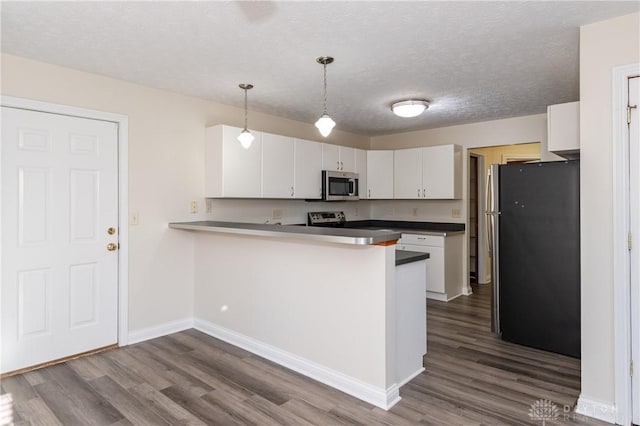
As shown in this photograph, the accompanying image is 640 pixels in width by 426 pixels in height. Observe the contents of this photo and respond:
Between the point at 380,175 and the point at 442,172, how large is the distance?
0.88 metres

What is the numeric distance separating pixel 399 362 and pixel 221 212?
7.86 feet

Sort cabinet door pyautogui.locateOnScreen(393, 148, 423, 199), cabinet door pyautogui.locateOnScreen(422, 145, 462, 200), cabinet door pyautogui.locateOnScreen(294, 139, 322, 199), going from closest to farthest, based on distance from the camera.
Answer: cabinet door pyautogui.locateOnScreen(294, 139, 322, 199) < cabinet door pyautogui.locateOnScreen(422, 145, 462, 200) < cabinet door pyautogui.locateOnScreen(393, 148, 423, 199)

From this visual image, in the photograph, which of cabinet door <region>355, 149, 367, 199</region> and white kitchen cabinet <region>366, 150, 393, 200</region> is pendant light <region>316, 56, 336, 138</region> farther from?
white kitchen cabinet <region>366, 150, 393, 200</region>

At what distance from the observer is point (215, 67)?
295 cm

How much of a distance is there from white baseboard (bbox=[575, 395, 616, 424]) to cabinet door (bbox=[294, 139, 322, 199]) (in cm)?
314

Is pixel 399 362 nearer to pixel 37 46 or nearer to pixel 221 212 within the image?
pixel 221 212

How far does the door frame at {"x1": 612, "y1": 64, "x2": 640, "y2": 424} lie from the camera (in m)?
2.11

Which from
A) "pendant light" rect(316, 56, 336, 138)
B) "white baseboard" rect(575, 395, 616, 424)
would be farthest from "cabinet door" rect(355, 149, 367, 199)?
"white baseboard" rect(575, 395, 616, 424)

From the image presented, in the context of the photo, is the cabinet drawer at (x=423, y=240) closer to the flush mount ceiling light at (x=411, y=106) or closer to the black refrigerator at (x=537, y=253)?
the black refrigerator at (x=537, y=253)

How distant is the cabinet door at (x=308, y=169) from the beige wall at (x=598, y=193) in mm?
2849

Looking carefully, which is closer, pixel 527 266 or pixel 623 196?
pixel 623 196

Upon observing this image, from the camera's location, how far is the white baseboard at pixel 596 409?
84.8 inches

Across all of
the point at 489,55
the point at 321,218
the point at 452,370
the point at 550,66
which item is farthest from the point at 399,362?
the point at 321,218

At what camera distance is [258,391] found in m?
2.54
